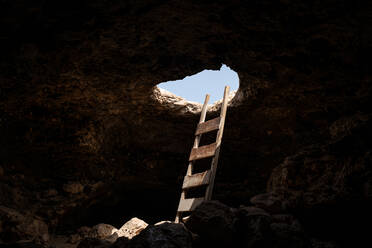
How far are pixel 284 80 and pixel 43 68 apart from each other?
10.4 ft

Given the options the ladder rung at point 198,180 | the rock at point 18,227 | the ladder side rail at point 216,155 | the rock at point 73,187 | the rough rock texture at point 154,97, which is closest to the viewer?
the rough rock texture at point 154,97

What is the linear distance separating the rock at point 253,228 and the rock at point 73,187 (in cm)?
392

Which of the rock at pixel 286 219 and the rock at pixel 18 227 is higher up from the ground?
the rock at pixel 286 219

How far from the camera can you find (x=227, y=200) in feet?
24.3

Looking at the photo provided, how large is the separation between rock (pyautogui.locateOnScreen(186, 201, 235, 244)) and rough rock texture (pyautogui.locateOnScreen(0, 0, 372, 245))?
0.81 meters

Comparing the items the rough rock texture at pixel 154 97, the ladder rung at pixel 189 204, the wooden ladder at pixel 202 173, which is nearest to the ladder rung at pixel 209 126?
the wooden ladder at pixel 202 173

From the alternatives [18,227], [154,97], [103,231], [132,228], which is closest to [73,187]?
[103,231]

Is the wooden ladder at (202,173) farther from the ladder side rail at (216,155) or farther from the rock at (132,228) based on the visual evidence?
the rock at (132,228)

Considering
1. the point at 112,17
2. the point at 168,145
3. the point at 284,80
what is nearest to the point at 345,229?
the point at 284,80

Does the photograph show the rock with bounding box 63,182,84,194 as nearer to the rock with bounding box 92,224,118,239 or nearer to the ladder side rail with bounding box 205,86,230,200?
the rock with bounding box 92,224,118,239

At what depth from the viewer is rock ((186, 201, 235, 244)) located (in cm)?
294

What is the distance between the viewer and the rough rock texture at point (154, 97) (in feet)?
10.7

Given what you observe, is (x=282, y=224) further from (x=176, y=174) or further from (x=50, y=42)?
(x=176, y=174)

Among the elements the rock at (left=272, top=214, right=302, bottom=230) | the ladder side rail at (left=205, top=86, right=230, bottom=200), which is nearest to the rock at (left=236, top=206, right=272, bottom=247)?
the rock at (left=272, top=214, right=302, bottom=230)
